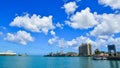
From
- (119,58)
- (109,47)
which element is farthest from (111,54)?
(119,58)

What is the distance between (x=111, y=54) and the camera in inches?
7849

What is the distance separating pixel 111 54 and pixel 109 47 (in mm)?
10955

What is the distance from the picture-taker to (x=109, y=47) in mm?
192000

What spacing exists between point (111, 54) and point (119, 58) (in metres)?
31.2

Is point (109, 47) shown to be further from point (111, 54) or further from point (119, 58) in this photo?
point (119, 58)

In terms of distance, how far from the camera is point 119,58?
168m

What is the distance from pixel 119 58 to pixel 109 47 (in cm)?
2499

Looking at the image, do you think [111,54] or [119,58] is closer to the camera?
[119,58]

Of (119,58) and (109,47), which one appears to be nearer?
(119,58)
